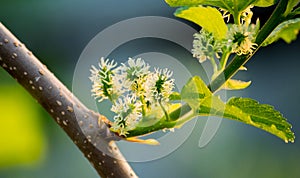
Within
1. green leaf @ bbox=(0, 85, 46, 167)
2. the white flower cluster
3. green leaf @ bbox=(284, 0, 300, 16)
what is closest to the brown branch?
the white flower cluster

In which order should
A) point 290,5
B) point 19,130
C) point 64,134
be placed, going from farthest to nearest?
1. point 64,134
2. point 19,130
3. point 290,5

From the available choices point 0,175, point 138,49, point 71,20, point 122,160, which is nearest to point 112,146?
point 122,160

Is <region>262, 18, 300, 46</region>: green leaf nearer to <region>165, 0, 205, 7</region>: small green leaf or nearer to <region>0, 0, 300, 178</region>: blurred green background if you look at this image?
<region>165, 0, 205, 7</region>: small green leaf

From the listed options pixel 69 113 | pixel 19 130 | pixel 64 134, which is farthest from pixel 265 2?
pixel 64 134

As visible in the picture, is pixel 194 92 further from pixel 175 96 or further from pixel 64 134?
pixel 64 134

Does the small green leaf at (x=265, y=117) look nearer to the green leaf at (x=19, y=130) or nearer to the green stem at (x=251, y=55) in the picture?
the green stem at (x=251, y=55)

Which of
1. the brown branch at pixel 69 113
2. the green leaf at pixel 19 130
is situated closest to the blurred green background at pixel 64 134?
the green leaf at pixel 19 130
